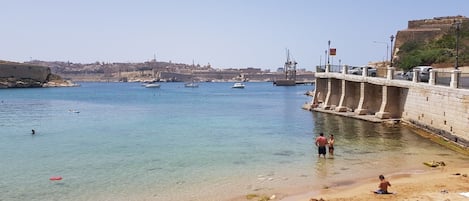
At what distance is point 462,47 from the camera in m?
67.7

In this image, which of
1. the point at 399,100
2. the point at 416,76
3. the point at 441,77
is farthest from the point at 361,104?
the point at 441,77

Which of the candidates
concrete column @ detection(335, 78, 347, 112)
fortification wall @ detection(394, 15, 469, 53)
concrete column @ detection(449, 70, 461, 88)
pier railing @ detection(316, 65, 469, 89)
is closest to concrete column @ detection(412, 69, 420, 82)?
pier railing @ detection(316, 65, 469, 89)

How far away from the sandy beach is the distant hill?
21.6 m

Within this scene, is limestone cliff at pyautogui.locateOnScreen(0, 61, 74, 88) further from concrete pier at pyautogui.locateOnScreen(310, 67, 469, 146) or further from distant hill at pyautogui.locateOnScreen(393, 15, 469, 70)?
concrete pier at pyautogui.locateOnScreen(310, 67, 469, 146)

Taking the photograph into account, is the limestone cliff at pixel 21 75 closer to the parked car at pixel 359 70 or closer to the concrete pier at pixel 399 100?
the concrete pier at pixel 399 100

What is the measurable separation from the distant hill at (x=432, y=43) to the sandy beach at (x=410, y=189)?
21.6 meters

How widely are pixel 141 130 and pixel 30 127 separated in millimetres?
10980

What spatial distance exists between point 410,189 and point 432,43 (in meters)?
67.2

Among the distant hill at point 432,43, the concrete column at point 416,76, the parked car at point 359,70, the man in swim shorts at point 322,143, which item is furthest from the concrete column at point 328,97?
the man in swim shorts at point 322,143

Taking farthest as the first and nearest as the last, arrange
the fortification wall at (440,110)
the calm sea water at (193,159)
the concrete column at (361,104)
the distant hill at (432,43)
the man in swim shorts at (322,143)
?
the distant hill at (432,43), the concrete column at (361,104), the fortification wall at (440,110), the man in swim shorts at (322,143), the calm sea water at (193,159)

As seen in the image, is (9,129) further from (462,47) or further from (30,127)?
(462,47)

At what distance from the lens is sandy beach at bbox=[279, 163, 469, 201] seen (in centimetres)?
1441

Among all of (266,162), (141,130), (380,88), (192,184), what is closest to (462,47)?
(380,88)

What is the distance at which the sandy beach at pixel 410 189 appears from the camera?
14415 millimetres
